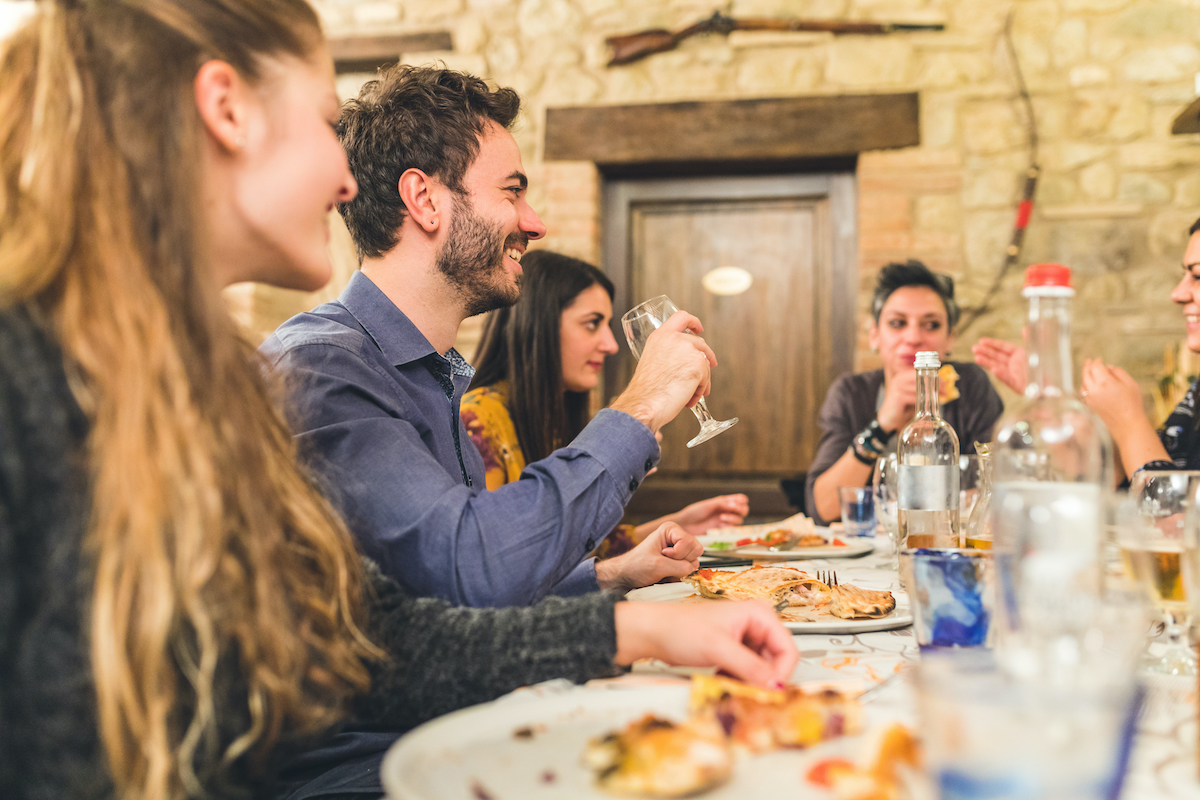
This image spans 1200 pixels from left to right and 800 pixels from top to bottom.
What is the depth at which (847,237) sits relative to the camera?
393 cm


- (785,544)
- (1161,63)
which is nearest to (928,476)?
(785,544)

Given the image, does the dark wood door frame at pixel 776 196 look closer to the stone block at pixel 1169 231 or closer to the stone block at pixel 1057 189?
the stone block at pixel 1057 189

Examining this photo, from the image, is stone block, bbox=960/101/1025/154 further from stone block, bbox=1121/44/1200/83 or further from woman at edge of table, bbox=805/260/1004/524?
woman at edge of table, bbox=805/260/1004/524

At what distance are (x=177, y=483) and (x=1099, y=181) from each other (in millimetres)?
3844

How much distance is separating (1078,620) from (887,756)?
20cm

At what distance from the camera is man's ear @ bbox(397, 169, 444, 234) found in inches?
53.5

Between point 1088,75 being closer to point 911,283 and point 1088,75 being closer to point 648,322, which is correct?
point 911,283

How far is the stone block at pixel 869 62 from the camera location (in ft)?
11.9

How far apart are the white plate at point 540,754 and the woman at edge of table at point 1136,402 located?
1.40m

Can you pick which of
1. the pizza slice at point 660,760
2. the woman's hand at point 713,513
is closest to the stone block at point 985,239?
the woman's hand at point 713,513

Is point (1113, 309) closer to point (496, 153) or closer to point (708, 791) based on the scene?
point (496, 153)

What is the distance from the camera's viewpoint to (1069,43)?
11.5ft

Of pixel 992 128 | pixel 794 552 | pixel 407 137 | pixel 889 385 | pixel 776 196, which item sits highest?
pixel 992 128

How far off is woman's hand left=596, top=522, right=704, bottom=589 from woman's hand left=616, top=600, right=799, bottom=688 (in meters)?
0.51
